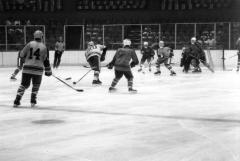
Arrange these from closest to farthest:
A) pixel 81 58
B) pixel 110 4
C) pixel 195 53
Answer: pixel 195 53 < pixel 81 58 < pixel 110 4

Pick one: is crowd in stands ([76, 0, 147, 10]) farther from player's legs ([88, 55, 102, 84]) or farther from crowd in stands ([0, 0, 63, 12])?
player's legs ([88, 55, 102, 84])

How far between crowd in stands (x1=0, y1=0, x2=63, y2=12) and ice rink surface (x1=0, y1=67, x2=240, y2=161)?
18.2 metres

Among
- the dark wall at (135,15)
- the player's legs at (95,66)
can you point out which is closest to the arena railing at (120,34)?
the dark wall at (135,15)

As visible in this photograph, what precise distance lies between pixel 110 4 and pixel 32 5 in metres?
4.55

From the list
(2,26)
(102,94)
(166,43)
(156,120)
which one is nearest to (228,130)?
(156,120)

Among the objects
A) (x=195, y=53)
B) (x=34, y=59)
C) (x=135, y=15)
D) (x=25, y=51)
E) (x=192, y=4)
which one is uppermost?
(x=192, y=4)

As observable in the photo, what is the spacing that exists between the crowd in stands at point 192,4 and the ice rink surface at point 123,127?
16.2m

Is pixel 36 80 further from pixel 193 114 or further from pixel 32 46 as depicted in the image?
pixel 193 114

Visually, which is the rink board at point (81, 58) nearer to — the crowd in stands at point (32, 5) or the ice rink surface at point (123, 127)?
the crowd in stands at point (32, 5)

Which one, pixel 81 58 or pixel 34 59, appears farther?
pixel 81 58

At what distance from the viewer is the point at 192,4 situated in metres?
30.4

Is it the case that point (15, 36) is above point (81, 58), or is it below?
above

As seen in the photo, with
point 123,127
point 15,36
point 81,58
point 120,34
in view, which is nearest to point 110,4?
point 120,34

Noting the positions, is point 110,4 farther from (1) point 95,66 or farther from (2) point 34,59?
(2) point 34,59
